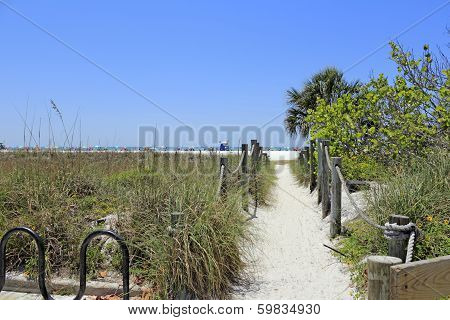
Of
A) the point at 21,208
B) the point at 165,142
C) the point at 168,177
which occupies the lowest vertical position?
the point at 21,208

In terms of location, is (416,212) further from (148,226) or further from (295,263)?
(148,226)

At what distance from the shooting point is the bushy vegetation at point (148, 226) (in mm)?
4066

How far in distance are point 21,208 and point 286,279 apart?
3757mm

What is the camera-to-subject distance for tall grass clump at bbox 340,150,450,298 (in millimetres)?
4480

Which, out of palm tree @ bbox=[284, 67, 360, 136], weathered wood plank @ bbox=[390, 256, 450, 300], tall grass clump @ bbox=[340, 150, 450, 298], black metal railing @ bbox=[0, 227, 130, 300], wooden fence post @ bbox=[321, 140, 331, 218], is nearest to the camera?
weathered wood plank @ bbox=[390, 256, 450, 300]

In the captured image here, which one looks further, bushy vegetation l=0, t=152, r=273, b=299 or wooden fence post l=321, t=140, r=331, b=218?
wooden fence post l=321, t=140, r=331, b=218

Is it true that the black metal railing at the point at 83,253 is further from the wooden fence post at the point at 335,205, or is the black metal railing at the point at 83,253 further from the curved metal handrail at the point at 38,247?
the wooden fence post at the point at 335,205

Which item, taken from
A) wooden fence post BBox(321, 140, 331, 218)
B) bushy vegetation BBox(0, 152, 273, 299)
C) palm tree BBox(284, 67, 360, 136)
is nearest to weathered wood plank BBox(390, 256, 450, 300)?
bushy vegetation BBox(0, 152, 273, 299)

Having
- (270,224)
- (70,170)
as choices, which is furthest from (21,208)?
(270,224)

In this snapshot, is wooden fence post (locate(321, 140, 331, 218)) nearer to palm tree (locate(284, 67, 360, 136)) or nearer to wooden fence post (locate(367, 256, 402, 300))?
wooden fence post (locate(367, 256, 402, 300))

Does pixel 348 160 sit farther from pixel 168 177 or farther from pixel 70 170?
pixel 70 170

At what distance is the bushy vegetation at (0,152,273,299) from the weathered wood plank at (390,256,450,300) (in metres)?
1.86

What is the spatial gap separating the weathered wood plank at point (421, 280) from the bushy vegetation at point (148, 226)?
186 cm
